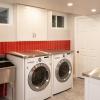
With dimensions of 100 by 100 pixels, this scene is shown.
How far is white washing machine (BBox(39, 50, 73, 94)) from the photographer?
12.7 feet

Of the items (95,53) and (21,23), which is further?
(95,53)

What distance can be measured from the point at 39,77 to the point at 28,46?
0.97 metres

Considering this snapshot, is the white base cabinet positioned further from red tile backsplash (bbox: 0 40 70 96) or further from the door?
the door

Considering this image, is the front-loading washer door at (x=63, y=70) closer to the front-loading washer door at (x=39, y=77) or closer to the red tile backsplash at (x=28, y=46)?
the front-loading washer door at (x=39, y=77)

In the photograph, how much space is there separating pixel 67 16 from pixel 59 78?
2.40 metres

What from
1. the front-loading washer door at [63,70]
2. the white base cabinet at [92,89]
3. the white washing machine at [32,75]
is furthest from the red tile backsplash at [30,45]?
the white base cabinet at [92,89]

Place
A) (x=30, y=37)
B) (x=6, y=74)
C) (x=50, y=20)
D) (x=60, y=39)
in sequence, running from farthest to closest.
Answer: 1. (x=60, y=39)
2. (x=50, y=20)
3. (x=30, y=37)
4. (x=6, y=74)

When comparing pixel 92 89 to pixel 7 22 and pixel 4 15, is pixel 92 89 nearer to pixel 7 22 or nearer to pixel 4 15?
pixel 7 22

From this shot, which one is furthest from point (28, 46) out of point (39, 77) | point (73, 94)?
point (73, 94)

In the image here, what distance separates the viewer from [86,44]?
5152 millimetres

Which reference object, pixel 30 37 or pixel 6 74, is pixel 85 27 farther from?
pixel 6 74

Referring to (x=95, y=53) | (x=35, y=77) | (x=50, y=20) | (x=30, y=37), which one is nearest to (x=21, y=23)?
(x=30, y=37)

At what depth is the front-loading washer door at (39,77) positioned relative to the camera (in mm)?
3355

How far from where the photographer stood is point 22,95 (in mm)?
3238
